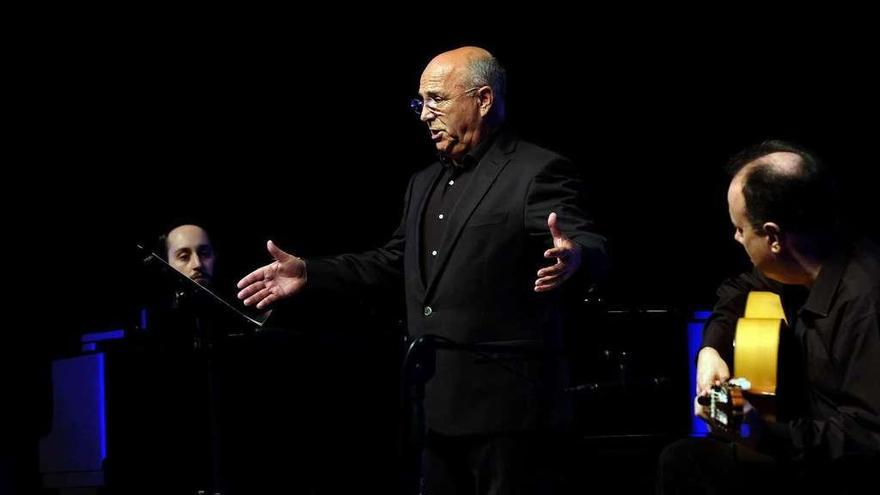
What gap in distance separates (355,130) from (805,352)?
418 cm

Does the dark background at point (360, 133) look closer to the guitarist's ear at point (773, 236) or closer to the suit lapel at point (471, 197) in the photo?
the suit lapel at point (471, 197)

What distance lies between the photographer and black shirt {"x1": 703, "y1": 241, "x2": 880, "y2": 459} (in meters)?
2.24

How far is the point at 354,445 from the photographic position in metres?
5.41

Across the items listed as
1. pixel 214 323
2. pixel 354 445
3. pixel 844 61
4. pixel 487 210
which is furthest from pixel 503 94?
pixel 844 61

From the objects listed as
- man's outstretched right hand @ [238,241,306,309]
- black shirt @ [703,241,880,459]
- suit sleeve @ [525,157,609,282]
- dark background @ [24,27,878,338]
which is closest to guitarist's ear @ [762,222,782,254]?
black shirt @ [703,241,880,459]

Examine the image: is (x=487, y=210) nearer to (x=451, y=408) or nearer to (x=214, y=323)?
(x=451, y=408)

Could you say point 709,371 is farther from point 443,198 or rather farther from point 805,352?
point 443,198

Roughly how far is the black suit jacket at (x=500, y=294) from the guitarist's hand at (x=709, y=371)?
0.38 m

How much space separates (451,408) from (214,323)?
1.56 meters

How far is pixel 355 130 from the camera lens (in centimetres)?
631

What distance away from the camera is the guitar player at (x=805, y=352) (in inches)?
89.0

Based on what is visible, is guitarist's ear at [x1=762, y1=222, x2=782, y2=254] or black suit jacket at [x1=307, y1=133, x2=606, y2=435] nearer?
guitarist's ear at [x1=762, y1=222, x2=782, y2=254]

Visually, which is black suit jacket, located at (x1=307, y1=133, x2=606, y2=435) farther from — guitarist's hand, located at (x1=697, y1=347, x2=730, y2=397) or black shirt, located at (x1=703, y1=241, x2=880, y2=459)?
black shirt, located at (x1=703, y1=241, x2=880, y2=459)

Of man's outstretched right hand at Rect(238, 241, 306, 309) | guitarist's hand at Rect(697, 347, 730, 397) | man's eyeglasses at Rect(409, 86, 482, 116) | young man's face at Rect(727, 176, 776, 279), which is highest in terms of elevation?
man's eyeglasses at Rect(409, 86, 482, 116)
